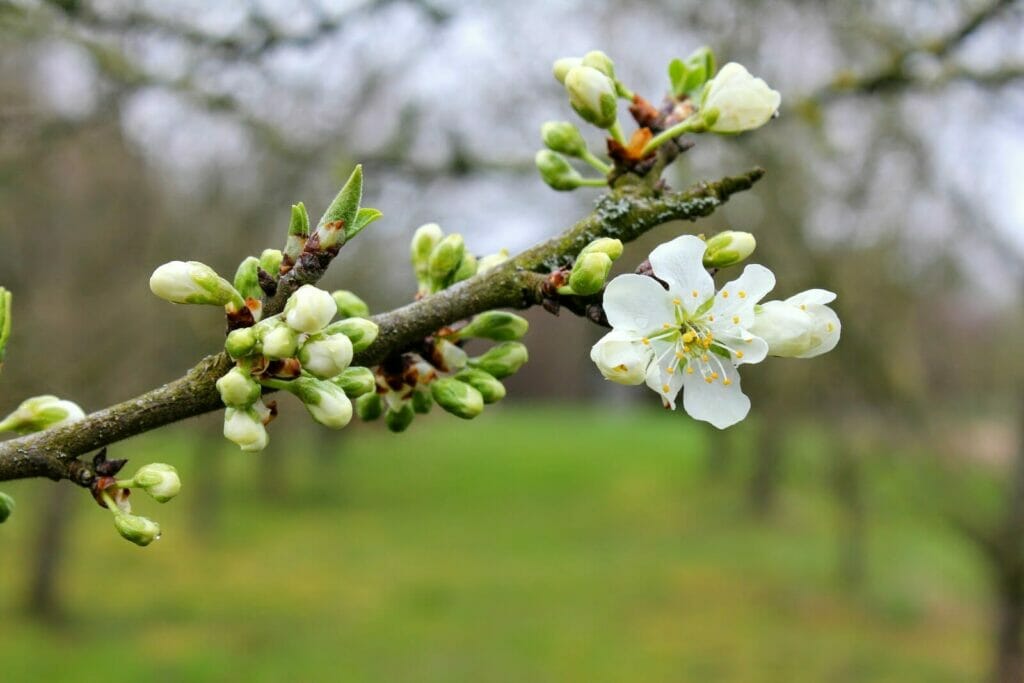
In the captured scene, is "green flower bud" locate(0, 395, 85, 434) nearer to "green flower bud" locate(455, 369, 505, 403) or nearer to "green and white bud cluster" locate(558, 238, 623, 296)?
"green flower bud" locate(455, 369, 505, 403)

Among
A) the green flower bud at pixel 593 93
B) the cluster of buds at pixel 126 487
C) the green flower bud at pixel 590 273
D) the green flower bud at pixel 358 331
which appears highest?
the green flower bud at pixel 593 93

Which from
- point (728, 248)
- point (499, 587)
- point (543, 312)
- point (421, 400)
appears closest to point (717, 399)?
point (728, 248)

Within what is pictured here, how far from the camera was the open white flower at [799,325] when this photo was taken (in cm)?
110

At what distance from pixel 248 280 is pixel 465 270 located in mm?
294

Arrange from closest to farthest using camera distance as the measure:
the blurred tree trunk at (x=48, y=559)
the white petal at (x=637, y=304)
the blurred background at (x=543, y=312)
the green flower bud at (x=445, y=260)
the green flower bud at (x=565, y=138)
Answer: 1. the white petal at (x=637, y=304)
2. the green flower bud at (x=445, y=260)
3. the green flower bud at (x=565, y=138)
4. the blurred background at (x=543, y=312)
5. the blurred tree trunk at (x=48, y=559)

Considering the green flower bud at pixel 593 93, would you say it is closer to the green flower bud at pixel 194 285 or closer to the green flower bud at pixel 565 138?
the green flower bud at pixel 565 138

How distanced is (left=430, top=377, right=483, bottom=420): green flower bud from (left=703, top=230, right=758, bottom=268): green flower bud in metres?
0.35

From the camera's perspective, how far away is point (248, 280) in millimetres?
1142

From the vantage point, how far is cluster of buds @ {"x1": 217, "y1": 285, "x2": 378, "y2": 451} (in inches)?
39.8

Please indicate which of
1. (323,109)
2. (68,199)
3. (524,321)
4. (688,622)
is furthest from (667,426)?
(524,321)

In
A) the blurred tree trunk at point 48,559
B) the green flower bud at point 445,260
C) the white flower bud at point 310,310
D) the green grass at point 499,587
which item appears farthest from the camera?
the blurred tree trunk at point 48,559

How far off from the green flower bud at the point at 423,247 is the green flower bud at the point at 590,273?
31 centimetres

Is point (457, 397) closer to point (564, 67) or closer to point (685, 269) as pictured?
point (685, 269)

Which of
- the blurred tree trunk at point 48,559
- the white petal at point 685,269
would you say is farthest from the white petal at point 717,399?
the blurred tree trunk at point 48,559
